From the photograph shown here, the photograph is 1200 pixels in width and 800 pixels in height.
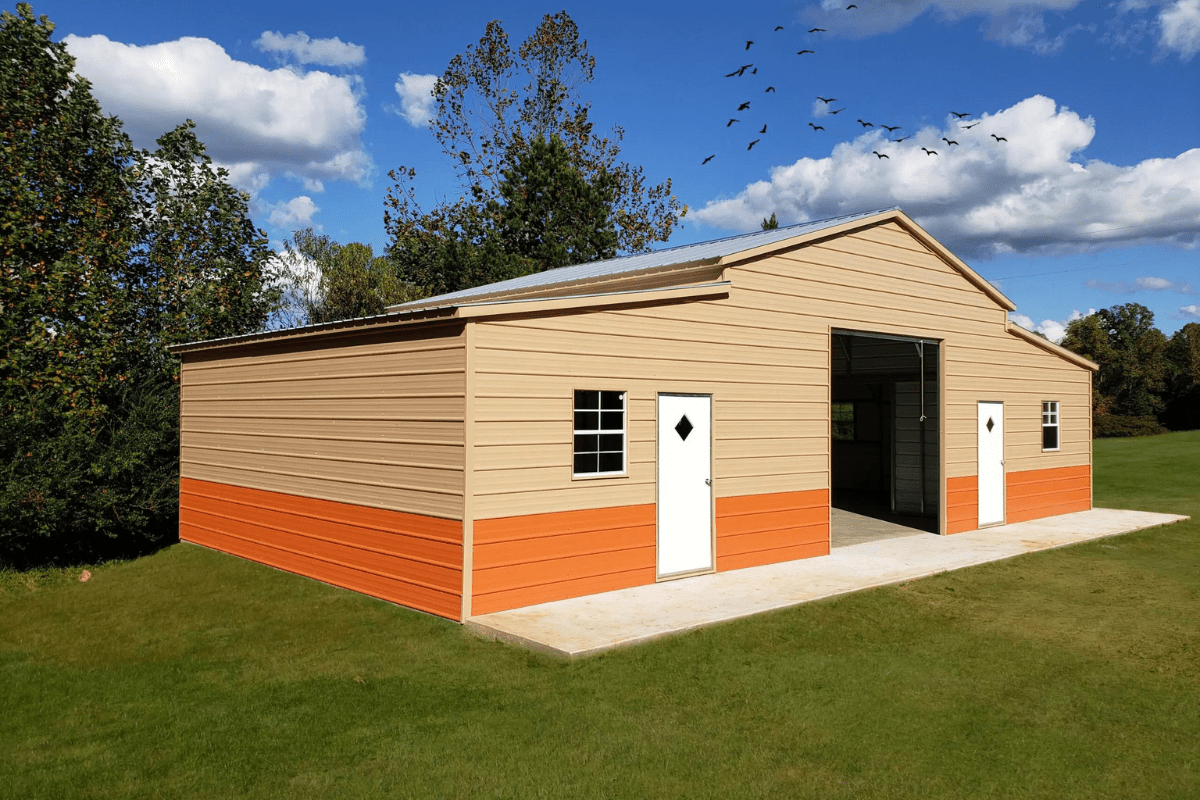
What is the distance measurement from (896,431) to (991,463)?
83.0 inches

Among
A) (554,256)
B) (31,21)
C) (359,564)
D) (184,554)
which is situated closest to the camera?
(359,564)

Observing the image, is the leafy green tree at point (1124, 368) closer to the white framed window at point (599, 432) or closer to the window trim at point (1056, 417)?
the window trim at point (1056, 417)

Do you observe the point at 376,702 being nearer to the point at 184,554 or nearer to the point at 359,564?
the point at 359,564

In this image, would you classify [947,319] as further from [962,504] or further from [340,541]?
[340,541]

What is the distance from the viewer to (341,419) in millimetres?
9914

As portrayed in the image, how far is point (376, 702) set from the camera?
19.9 ft

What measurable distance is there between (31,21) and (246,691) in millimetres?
13717

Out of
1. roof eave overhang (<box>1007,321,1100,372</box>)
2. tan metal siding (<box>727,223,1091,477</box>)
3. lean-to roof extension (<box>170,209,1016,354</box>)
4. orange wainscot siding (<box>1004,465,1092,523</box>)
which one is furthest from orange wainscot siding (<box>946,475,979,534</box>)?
lean-to roof extension (<box>170,209,1016,354</box>)

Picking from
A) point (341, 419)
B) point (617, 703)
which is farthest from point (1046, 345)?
point (617, 703)

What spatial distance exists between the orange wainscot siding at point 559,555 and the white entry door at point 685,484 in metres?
0.30

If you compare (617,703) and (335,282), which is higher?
(335,282)

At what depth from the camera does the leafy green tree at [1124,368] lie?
49844 mm

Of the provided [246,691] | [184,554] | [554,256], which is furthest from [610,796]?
[554,256]

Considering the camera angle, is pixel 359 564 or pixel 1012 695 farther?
pixel 359 564
